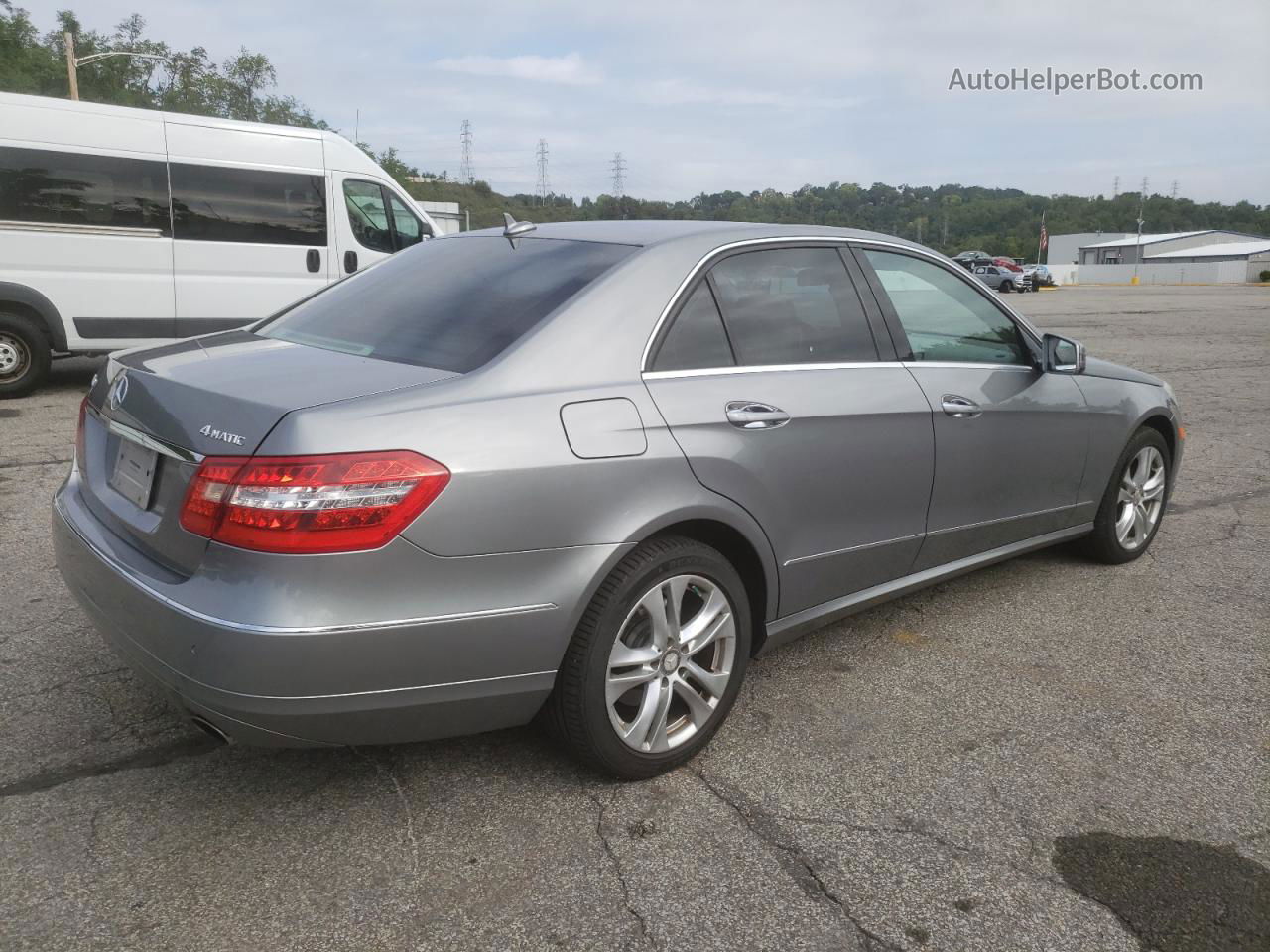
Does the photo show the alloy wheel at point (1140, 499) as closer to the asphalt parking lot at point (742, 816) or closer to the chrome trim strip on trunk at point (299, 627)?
the asphalt parking lot at point (742, 816)

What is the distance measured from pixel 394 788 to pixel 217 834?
0.46m

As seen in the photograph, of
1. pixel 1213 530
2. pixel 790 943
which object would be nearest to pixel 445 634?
pixel 790 943

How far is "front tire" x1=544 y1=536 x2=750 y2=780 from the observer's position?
274 cm

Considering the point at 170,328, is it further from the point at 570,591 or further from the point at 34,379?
the point at 570,591

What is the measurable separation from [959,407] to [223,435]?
99.9 inches

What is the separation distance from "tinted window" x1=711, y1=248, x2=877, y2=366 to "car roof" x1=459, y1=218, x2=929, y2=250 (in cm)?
8

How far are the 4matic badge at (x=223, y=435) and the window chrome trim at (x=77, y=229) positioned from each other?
25.4 ft

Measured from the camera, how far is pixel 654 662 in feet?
9.48

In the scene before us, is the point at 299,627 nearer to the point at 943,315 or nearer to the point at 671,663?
the point at 671,663

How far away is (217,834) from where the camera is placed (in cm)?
266

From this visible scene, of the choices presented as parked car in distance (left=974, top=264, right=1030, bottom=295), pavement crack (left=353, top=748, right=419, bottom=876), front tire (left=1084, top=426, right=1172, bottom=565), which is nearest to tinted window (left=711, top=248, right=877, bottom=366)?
pavement crack (left=353, top=748, right=419, bottom=876)

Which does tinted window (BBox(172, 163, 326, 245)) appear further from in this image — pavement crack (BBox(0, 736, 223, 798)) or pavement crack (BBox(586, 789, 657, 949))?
pavement crack (BBox(586, 789, 657, 949))

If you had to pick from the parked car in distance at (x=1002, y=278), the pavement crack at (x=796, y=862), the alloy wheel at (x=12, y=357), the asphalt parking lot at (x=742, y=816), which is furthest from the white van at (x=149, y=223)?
the parked car in distance at (x=1002, y=278)

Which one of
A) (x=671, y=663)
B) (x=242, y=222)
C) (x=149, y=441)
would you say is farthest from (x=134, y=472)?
(x=242, y=222)
